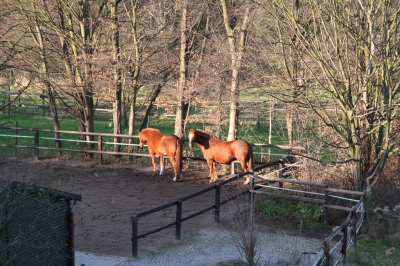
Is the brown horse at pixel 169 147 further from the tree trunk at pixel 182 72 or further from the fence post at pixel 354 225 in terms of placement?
the fence post at pixel 354 225

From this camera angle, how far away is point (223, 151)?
53.4 feet

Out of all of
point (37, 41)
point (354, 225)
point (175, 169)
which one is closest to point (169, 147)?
point (175, 169)

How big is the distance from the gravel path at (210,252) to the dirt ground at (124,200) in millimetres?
328

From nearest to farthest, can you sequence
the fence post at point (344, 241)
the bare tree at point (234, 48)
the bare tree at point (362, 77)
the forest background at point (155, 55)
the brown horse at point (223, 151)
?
the fence post at point (344, 241) < the bare tree at point (362, 77) < the brown horse at point (223, 151) < the bare tree at point (234, 48) < the forest background at point (155, 55)

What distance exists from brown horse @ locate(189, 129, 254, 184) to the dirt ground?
0.60 meters

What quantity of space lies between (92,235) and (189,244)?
210 cm

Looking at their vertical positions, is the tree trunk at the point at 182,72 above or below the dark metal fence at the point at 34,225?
above

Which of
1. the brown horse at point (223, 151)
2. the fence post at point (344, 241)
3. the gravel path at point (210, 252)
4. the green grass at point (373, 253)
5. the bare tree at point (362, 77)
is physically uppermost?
the bare tree at point (362, 77)

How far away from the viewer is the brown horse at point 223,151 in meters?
16.0

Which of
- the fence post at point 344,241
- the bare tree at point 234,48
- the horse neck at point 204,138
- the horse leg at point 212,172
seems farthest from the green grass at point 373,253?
the bare tree at point 234,48

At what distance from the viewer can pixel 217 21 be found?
73.8 feet

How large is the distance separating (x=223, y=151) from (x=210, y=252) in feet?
18.3

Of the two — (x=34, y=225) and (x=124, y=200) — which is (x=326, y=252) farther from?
(x=124, y=200)

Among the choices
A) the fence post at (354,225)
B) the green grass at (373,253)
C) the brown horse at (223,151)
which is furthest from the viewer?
the brown horse at (223,151)
